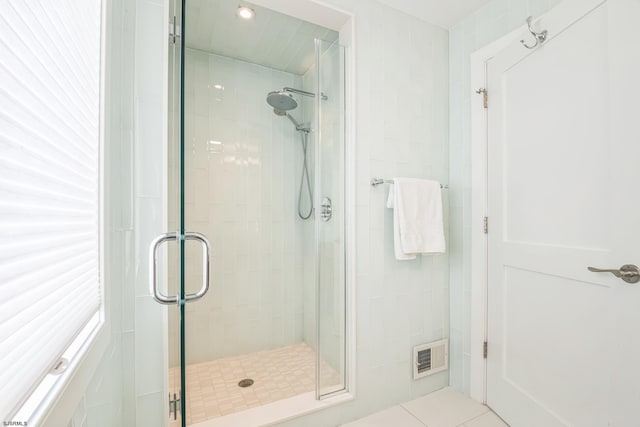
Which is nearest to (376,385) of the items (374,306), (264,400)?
(374,306)

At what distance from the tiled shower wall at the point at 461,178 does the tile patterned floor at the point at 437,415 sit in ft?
0.42

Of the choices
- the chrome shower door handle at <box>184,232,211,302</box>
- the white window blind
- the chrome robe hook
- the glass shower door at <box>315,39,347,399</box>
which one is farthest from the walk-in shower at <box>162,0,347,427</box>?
the white window blind

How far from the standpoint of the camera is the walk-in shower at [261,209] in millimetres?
1581

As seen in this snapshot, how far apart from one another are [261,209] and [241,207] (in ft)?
0.51

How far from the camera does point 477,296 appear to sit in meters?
1.68

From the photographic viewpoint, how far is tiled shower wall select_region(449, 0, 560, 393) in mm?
1729

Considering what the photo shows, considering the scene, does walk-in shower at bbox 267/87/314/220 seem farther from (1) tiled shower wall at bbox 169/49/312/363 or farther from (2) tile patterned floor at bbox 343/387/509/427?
(2) tile patterned floor at bbox 343/387/509/427

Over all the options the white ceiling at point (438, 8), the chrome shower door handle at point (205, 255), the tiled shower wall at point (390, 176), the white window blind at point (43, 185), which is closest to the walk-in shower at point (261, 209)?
A: the tiled shower wall at point (390, 176)

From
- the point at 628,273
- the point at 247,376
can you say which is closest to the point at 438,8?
the point at 628,273

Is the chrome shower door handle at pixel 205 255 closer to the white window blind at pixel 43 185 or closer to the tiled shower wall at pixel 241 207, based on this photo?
the white window blind at pixel 43 185

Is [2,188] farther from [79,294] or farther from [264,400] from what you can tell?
[264,400]

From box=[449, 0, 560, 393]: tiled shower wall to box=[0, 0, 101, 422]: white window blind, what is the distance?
5.97 feet

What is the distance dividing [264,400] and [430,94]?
208 cm

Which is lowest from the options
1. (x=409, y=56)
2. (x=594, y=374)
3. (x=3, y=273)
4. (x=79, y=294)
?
(x=594, y=374)
